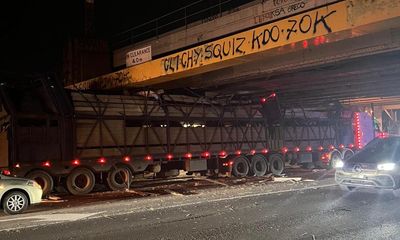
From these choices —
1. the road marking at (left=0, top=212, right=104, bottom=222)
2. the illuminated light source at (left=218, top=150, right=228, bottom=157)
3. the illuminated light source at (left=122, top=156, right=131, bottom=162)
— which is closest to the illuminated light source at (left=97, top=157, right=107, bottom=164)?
the illuminated light source at (left=122, top=156, right=131, bottom=162)

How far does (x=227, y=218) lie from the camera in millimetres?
8945

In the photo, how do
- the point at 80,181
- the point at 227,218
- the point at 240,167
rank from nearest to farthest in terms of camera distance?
the point at 227,218
the point at 80,181
the point at 240,167

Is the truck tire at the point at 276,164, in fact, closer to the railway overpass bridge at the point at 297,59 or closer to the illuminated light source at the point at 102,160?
the railway overpass bridge at the point at 297,59

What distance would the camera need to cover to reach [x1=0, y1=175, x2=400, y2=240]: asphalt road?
7.56m

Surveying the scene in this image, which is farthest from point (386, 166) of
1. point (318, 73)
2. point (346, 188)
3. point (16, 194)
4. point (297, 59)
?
point (16, 194)

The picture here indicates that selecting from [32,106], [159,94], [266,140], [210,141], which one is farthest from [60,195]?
[266,140]

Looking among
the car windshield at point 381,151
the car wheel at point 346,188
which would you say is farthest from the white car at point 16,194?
the car windshield at point 381,151

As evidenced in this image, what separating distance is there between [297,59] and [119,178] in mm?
7466

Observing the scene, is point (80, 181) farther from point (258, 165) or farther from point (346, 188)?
point (346, 188)

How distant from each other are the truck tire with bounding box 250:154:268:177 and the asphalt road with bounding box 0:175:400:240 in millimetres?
6826

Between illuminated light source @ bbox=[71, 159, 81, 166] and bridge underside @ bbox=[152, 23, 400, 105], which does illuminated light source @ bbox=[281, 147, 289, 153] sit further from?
illuminated light source @ bbox=[71, 159, 81, 166]

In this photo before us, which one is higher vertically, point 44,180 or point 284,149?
point 284,149

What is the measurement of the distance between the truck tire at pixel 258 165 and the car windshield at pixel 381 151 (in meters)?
7.44

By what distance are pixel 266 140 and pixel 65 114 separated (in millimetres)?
9570
